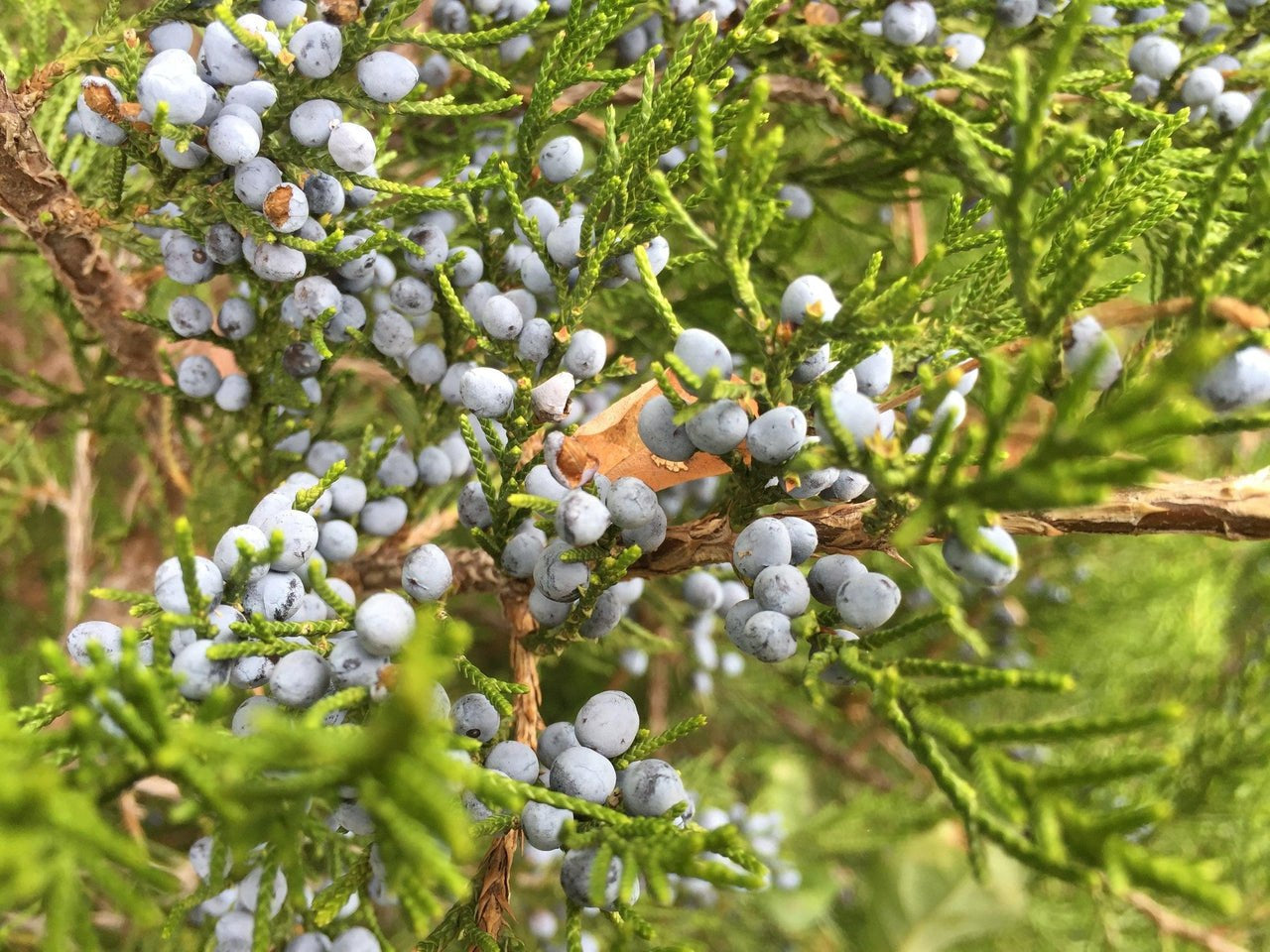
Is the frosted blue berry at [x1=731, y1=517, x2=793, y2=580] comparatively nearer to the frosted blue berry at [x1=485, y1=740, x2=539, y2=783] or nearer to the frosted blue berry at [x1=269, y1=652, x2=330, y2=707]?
the frosted blue berry at [x1=485, y1=740, x2=539, y2=783]

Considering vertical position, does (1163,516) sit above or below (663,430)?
below

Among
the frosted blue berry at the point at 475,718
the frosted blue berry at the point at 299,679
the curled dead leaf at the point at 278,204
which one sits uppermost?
the curled dead leaf at the point at 278,204

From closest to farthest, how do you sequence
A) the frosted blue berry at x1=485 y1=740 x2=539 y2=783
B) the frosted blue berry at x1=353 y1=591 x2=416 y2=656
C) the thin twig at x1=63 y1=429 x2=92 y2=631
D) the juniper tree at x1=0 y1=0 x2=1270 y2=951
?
the juniper tree at x1=0 y1=0 x2=1270 y2=951, the frosted blue berry at x1=353 y1=591 x2=416 y2=656, the frosted blue berry at x1=485 y1=740 x2=539 y2=783, the thin twig at x1=63 y1=429 x2=92 y2=631

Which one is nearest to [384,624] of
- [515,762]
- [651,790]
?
[515,762]

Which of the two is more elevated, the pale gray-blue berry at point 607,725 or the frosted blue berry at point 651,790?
the pale gray-blue berry at point 607,725

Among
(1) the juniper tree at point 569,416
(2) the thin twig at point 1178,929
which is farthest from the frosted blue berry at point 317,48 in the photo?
(2) the thin twig at point 1178,929

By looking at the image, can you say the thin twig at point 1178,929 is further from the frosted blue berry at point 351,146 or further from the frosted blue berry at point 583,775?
the frosted blue berry at point 351,146

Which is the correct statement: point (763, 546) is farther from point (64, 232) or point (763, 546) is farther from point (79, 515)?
point (79, 515)

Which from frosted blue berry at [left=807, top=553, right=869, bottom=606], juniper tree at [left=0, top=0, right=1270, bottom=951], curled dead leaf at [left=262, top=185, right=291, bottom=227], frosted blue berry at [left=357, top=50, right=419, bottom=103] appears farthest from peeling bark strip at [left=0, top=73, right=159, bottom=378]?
frosted blue berry at [left=807, top=553, right=869, bottom=606]

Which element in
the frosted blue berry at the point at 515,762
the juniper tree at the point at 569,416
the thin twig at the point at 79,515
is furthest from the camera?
the thin twig at the point at 79,515
